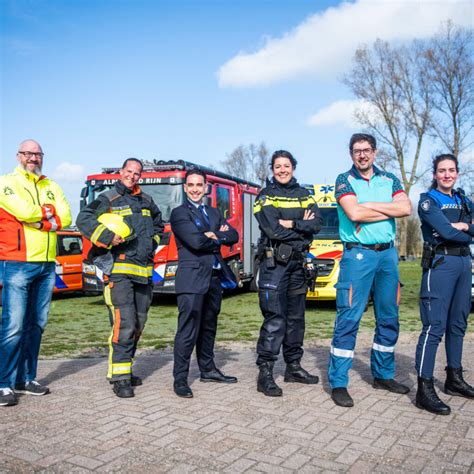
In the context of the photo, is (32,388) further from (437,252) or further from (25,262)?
(437,252)

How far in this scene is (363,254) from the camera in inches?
188

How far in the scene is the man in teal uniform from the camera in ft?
15.5

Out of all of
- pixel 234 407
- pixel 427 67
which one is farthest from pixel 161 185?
A: pixel 427 67

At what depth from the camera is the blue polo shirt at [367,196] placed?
4773mm

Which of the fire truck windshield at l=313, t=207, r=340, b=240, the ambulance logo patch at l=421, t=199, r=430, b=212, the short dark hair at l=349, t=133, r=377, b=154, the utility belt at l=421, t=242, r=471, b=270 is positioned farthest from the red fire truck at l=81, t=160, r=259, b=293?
the utility belt at l=421, t=242, r=471, b=270

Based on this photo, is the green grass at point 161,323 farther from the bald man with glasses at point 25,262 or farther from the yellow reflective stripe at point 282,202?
the yellow reflective stripe at point 282,202

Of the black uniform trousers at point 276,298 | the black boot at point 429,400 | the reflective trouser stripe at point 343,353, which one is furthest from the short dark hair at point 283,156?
the black boot at point 429,400

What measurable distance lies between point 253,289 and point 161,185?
516 cm

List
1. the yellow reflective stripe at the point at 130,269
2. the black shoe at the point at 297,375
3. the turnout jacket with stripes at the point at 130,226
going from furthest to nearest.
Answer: the black shoe at the point at 297,375 → the yellow reflective stripe at the point at 130,269 → the turnout jacket with stripes at the point at 130,226

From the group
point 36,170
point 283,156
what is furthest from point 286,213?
point 36,170

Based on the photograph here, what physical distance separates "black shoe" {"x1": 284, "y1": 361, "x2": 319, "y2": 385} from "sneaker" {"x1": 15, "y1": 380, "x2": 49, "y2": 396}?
2.22 m

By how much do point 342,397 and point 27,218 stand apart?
3.00m

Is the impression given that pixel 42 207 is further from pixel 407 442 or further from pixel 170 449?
pixel 407 442

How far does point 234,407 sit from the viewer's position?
4.59 metres
